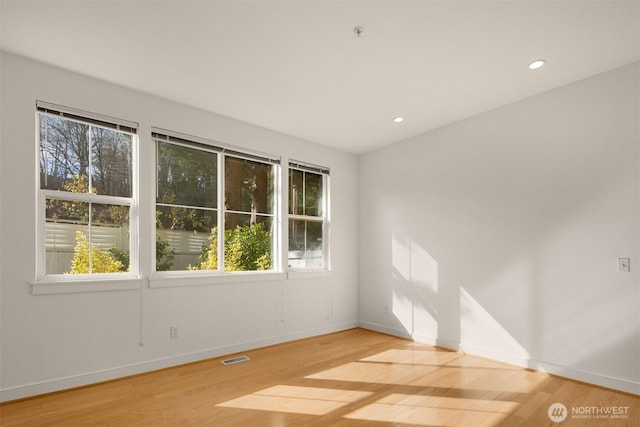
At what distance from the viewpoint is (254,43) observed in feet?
9.44

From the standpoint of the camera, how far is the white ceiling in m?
2.52

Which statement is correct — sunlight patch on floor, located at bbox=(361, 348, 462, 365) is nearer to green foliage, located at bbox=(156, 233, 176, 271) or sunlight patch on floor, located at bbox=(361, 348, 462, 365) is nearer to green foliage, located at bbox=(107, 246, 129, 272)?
green foliage, located at bbox=(156, 233, 176, 271)

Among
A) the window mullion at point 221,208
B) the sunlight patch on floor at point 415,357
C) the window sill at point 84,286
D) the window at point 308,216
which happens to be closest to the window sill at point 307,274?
the window at point 308,216

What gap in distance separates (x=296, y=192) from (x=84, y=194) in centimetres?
259

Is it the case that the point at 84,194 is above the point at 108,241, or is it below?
above

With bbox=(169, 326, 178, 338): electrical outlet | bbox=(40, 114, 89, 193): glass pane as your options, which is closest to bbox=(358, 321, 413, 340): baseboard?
bbox=(169, 326, 178, 338): electrical outlet

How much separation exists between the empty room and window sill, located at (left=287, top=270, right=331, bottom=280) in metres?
0.09

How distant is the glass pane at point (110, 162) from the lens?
11.4 ft

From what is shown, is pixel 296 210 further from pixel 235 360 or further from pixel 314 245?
pixel 235 360

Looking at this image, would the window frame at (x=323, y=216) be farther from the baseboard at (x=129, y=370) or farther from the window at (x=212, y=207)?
the baseboard at (x=129, y=370)

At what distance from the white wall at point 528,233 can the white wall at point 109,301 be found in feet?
5.24

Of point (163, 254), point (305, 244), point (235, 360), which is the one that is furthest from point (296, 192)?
point (235, 360)

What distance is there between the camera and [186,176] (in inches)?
160

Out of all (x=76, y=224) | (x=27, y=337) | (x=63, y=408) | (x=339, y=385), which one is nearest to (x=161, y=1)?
(x=76, y=224)
